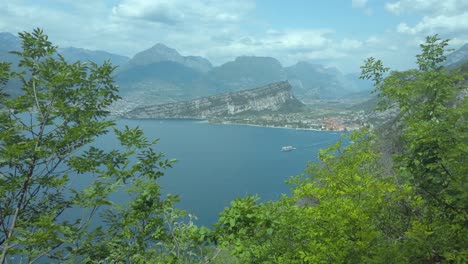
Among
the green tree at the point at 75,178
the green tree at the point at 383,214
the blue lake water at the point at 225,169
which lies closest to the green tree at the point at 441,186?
the green tree at the point at 383,214

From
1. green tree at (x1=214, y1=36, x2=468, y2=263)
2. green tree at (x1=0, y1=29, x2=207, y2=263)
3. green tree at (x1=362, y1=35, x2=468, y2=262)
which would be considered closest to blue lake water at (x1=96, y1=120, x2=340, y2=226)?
green tree at (x1=0, y1=29, x2=207, y2=263)

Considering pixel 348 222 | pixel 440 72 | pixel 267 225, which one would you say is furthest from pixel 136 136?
pixel 440 72

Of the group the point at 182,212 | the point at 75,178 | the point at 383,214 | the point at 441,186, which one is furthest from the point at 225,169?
the point at 441,186

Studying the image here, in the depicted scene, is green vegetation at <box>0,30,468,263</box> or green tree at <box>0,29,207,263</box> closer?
green vegetation at <box>0,30,468,263</box>

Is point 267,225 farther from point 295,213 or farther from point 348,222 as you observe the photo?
point 348,222

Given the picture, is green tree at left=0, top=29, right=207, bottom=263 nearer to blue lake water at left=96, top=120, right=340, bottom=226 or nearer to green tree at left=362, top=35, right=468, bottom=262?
green tree at left=362, top=35, right=468, bottom=262
